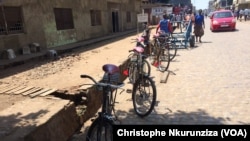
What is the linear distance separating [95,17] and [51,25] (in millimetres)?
6827

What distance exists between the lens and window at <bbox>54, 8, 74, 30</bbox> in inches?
632

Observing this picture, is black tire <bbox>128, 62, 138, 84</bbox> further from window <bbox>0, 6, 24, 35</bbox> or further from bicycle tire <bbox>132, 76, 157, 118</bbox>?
window <bbox>0, 6, 24, 35</bbox>

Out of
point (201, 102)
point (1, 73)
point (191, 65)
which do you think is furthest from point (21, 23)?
point (201, 102)

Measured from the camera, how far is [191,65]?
9.23 meters

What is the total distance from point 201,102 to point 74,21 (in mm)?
13782

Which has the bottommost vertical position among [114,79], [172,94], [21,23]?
[172,94]

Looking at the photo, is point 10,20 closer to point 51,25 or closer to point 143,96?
point 51,25

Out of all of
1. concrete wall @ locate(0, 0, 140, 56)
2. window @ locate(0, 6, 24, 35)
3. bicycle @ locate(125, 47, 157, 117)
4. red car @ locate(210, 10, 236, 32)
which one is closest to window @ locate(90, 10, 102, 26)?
concrete wall @ locate(0, 0, 140, 56)

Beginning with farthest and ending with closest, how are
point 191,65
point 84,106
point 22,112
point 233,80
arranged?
point 191,65 < point 233,80 < point 84,106 < point 22,112

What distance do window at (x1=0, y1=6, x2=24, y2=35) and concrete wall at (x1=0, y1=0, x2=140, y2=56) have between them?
223 millimetres

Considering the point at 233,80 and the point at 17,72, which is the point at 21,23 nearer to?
the point at 17,72

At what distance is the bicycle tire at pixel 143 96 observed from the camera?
5035 millimetres

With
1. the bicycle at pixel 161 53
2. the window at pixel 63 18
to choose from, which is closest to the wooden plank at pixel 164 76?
the bicycle at pixel 161 53

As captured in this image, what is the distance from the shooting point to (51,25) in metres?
15.2
